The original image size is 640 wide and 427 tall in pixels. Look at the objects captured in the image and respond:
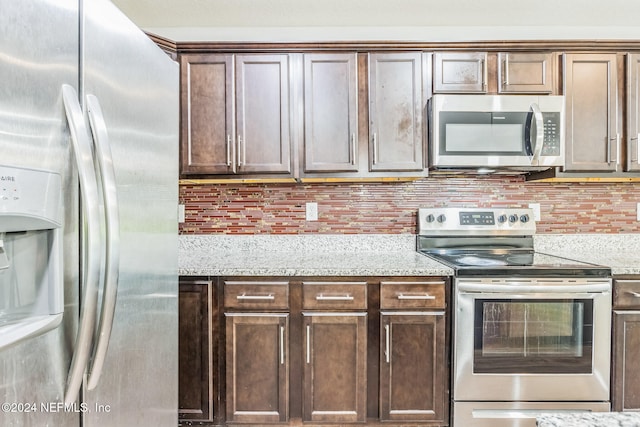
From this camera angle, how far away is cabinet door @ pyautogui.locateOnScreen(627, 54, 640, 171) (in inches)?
83.0

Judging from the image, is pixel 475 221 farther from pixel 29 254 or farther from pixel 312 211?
pixel 29 254

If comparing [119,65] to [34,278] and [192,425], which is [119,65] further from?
[192,425]

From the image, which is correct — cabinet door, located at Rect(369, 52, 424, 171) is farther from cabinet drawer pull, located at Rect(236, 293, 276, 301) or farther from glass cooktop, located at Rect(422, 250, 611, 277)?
cabinet drawer pull, located at Rect(236, 293, 276, 301)

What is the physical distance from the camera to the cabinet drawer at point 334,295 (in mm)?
1834

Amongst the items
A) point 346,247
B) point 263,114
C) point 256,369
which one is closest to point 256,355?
point 256,369

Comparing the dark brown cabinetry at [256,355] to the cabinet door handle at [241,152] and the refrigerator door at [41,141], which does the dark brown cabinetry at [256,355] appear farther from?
the refrigerator door at [41,141]

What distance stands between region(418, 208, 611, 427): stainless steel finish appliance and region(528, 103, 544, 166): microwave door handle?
2.12 feet

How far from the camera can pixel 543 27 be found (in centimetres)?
244

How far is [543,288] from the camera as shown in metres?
1.78

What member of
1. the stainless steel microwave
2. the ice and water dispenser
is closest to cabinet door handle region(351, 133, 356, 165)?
the stainless steel microwave

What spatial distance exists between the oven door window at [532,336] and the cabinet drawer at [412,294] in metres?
0.19

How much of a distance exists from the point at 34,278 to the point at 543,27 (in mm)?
3016

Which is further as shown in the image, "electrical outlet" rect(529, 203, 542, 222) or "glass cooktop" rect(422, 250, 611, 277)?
"electrical outlet" rect(529, 203, 542, 222)

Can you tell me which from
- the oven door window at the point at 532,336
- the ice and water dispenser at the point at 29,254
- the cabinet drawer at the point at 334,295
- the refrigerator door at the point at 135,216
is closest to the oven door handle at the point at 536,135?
the oven door window at the point at 532,336
